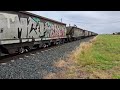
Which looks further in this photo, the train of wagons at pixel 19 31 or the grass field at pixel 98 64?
the train of wagons at pixel 19 31

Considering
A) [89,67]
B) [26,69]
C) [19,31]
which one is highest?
[19,31]

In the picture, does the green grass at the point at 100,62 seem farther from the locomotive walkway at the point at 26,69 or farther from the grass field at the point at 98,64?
the locomotive walkway at the point at 26,69

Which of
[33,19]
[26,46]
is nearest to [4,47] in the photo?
[26,46]

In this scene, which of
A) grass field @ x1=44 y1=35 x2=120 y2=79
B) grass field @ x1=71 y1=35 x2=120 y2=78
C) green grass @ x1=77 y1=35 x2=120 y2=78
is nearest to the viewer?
grass field @ x1=44 y1=35 x2=120 y2=79

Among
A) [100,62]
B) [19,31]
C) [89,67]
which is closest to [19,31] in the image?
[19,31]

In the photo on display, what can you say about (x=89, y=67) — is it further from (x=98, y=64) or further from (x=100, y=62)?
(x=100, y=62)

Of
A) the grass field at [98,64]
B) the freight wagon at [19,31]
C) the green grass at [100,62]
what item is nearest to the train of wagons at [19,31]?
the freight wagon at [19,31]

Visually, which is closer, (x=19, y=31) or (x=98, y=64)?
(x=98, y=64)

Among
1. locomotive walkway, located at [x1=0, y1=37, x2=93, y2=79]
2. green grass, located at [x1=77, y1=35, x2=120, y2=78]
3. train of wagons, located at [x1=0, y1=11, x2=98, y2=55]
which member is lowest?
green grass, located at [x1=77, y1=35, x2=120, y2=78]

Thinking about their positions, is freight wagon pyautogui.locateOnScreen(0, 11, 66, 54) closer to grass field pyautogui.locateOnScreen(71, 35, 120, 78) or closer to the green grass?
grass field pyautogui.locateOnScreen(71, 35, 120, 78)

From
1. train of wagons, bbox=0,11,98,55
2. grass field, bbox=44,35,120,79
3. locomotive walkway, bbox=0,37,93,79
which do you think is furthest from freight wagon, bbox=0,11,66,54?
grass field, bbox=44,35,120,79

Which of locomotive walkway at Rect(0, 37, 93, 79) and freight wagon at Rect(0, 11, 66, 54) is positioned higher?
freight wagon at Rect(0, 11, 66, 54)

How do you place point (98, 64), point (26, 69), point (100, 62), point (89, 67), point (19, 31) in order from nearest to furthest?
point (26, 69)
point (89, 67)
point (98, 64)
point (100, 62)
point (19, 31)
